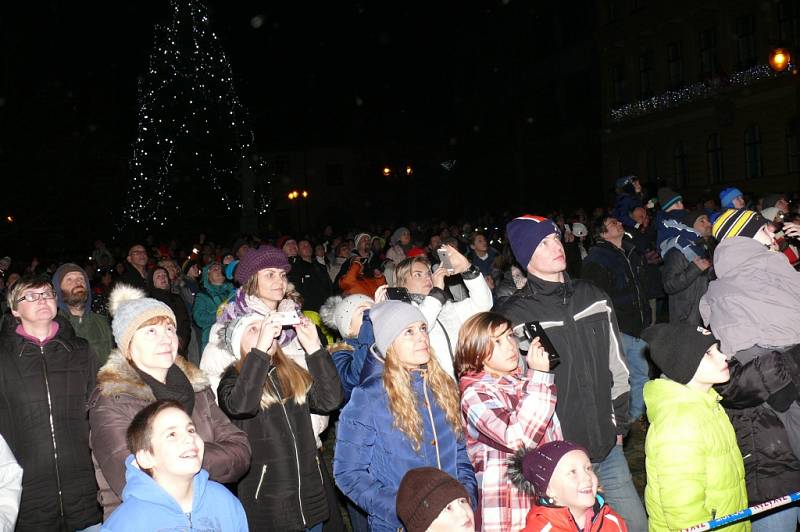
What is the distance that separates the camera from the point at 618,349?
4578mm

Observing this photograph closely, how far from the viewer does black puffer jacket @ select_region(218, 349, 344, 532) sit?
4.10 m

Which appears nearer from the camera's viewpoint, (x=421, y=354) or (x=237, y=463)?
(x=237, y=463)

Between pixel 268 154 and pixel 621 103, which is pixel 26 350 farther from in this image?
pixel 268 154

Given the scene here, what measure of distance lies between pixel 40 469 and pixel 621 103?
37693mm

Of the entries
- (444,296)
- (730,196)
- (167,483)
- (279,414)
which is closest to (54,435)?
(279,414)

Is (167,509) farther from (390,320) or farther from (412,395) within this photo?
(390,320)

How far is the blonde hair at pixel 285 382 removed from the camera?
4.21 m

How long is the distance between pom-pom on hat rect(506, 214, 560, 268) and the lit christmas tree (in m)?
19.3

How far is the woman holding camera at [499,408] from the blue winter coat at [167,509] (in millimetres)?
1211

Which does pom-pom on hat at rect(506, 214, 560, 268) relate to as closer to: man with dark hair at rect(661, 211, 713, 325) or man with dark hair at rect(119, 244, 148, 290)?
man with dark hair at rect(661, 211, 713, 325)

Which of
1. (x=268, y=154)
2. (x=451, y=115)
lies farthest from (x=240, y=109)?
(x=268, y=154)

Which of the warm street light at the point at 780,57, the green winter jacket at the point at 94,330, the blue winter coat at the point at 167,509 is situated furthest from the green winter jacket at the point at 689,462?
the warm street light at the point at 780,57

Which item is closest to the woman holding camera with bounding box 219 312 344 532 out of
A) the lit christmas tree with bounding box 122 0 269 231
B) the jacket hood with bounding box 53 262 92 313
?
the jacket hood with bounding box 53 262 92 313

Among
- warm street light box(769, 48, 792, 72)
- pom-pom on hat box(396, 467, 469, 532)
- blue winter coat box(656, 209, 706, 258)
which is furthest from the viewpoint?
warm street light box(769, 48, 792, 72)
